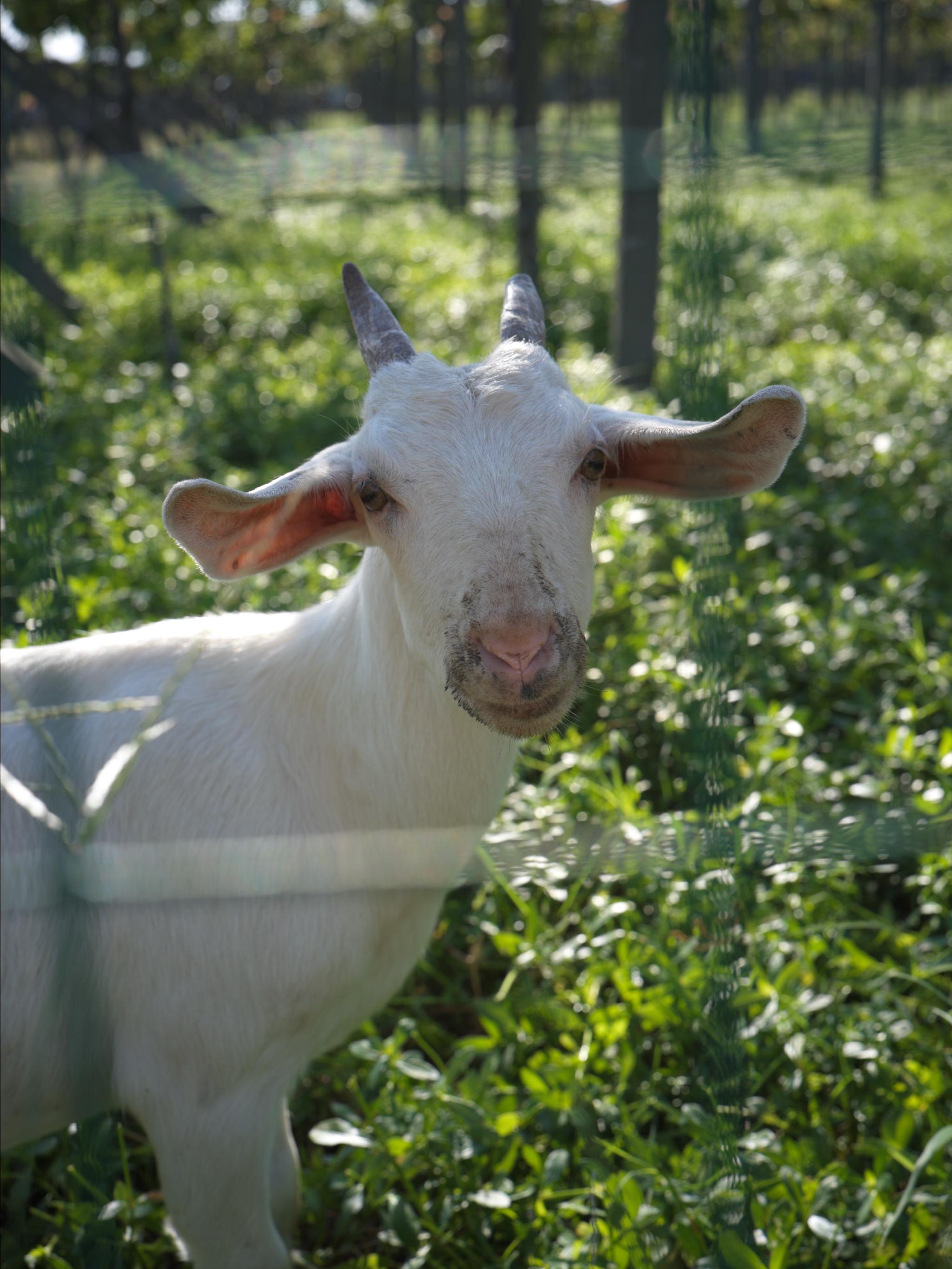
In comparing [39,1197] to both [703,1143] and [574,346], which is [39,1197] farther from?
[574,346]

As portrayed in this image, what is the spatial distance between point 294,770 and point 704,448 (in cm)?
101

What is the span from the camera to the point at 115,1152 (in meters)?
2.45

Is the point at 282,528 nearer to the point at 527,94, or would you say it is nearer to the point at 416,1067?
the point at 416,1067

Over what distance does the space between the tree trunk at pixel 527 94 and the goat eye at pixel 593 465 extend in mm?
3640

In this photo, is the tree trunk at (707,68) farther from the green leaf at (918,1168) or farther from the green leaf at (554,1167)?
the green leaf at (554,1167)

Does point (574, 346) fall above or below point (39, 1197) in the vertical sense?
above

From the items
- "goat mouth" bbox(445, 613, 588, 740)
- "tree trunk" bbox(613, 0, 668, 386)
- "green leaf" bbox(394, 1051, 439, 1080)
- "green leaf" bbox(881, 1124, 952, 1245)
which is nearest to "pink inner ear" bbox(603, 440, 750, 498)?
"goat mouth" bbox(445, 613, 588, 740)

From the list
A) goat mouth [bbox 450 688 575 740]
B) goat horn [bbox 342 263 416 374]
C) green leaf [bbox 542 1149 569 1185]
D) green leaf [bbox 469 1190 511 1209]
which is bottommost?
green leaf [bbox 469 1190 511 1209]

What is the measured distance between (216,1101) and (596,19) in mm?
14010

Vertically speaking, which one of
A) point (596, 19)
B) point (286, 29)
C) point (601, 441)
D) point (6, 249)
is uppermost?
point (286, 29)

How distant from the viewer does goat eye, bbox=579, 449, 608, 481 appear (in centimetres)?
184

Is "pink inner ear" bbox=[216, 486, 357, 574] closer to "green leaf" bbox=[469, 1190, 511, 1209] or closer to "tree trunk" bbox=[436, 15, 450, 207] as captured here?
"green leaf" bbox=[469, 1190, 511, 1209]

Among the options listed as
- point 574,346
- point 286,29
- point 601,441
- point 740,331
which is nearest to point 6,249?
point 601,441

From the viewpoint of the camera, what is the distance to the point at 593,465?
1860mm
